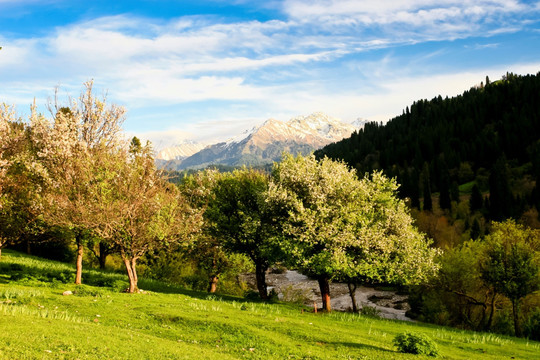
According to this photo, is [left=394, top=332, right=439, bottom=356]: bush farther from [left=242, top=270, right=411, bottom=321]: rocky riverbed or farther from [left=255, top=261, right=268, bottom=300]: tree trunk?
[left=242, top=270, right=411, bottom=321]: rocky riverbed

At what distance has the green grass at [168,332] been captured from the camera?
45.1ft

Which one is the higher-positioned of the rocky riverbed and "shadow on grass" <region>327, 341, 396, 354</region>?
"shadow on grass" <region>327, 341, 396, 354</region>

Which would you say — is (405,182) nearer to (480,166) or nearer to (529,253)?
(480,166)

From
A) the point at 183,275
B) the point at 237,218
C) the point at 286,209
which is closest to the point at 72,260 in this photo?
the point at 183,275

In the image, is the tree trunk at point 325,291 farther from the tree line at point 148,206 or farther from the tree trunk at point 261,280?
the tree trunk at point 261,280

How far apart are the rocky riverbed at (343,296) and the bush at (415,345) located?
33.5m

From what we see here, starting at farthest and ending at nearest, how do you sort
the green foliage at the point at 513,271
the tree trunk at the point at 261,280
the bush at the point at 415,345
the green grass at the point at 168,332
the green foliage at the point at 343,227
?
1. the tree trunk at the point at 261,280
2. the green foliage at the point at 513,271
3. the green foliage at the point at 343,227
4. the bush at the point at 415,345
5. the green grass at the point at 168,332

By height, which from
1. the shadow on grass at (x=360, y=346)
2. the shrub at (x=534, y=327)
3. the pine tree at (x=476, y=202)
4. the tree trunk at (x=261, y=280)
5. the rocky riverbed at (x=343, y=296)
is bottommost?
the rocky riverbed at (x=343, y=296)

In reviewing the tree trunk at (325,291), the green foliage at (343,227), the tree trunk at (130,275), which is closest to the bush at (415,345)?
the green foliage at (343,227)

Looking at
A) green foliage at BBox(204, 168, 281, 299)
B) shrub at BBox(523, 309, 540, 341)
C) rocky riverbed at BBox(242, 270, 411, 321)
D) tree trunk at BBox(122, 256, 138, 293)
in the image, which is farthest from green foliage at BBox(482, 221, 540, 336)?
tree trunk at BBox(122, 256, 138, 293)

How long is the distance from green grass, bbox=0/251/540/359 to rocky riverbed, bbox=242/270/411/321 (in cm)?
2803

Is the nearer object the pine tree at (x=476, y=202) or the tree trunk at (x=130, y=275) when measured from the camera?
the tree trunk at (x=130, y=275)

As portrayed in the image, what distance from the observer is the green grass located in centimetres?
1376

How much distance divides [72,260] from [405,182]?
147822mm
